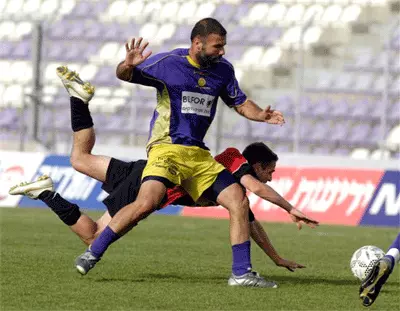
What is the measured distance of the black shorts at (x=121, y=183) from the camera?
10.2 m

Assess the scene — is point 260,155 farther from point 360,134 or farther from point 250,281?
point 360,134

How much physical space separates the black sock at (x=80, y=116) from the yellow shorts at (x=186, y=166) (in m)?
0.85

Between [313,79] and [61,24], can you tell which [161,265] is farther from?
[61,24]

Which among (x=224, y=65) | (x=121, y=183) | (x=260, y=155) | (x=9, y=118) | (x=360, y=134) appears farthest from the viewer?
(x=9, y=118)

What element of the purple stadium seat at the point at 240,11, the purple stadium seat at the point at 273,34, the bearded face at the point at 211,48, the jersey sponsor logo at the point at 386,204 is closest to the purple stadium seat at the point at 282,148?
the purple stadium seat at the point at 273,34

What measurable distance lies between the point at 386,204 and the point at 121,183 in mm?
12252

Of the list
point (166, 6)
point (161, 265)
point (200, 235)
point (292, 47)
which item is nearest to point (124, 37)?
point (166, 6)

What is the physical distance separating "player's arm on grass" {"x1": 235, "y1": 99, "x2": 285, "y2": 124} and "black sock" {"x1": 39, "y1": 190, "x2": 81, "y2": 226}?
5.80ft

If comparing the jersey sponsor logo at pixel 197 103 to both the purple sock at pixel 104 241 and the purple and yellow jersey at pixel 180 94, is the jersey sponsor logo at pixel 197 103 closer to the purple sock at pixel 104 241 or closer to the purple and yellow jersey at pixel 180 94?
the purple and yellow jersey at pixel 180 94

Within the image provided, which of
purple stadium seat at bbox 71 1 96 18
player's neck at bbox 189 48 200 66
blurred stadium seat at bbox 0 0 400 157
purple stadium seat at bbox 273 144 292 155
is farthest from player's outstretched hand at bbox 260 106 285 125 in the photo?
purple stadium seat at bbox 71 1 96 18

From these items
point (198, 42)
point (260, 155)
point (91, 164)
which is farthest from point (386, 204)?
point (198, 42)

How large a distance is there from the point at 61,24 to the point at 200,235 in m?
18.0

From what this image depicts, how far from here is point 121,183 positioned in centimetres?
1037

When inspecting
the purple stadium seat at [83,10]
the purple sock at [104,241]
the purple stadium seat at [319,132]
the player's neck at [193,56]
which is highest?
the player's neck at [193,56]
